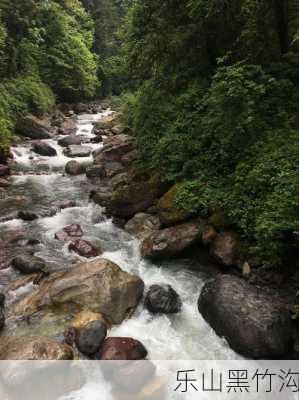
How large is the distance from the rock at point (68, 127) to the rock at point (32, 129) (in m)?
1.74

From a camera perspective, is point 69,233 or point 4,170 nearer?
point 69,233

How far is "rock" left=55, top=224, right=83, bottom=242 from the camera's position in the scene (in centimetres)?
888

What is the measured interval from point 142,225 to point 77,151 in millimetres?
8753

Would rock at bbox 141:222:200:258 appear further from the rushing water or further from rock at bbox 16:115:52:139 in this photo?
rock at bbox 16:115:52:139

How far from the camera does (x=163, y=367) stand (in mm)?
5426

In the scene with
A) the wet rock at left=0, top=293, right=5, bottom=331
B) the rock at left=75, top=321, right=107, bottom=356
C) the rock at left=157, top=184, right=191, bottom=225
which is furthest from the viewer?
the rock at left=157, top=184, right=191, bottom=225

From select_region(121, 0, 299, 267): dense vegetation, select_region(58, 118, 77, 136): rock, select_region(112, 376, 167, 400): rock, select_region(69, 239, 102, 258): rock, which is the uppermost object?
select_region(121, 0, 299, 267): dense vegetation

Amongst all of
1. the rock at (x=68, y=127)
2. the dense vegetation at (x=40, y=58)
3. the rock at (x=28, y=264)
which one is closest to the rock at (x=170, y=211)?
the rock at (x=28, y=264)

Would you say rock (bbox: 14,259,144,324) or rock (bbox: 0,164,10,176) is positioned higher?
rock (bbox: 14,259,144,324)

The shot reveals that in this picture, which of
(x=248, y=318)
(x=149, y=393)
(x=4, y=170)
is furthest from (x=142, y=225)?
(x=4, y=170)

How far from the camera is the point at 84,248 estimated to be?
8.26 meters

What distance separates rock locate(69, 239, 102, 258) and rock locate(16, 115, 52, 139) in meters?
11.6

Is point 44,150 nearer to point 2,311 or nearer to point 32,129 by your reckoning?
point 32,129

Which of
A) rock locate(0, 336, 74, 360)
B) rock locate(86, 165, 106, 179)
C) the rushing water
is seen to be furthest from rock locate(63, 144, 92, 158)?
rock locate(0, 336, 74, 360)
